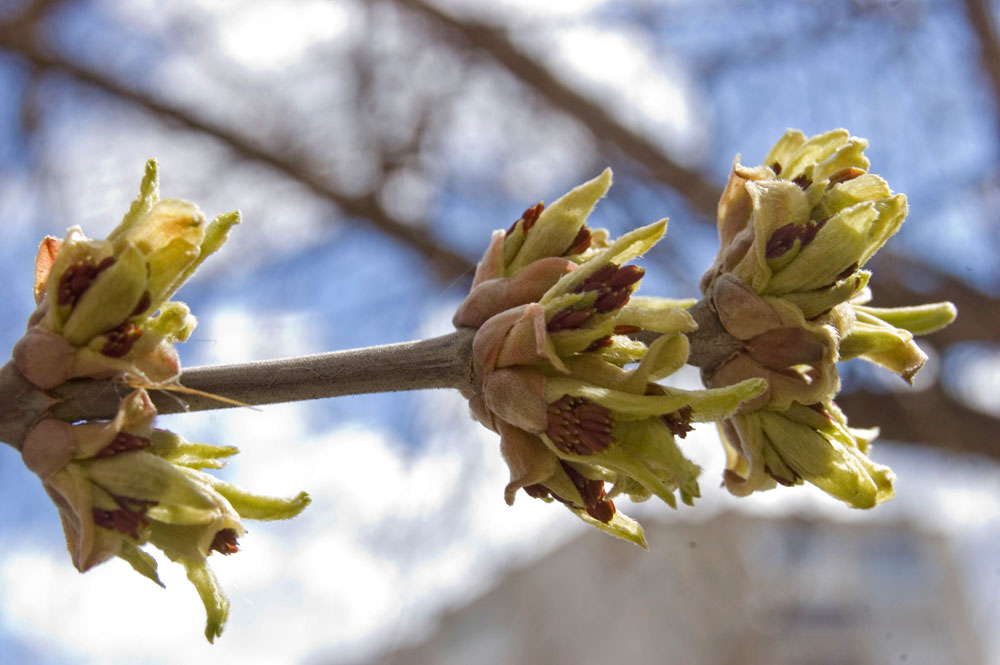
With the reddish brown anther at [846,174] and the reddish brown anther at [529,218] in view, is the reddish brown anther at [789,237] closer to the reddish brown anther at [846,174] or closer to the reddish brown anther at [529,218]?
the reddish brown anther at [846,174]

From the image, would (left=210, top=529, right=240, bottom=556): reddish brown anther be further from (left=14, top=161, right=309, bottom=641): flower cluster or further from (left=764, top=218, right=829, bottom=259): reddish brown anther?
(left=764, top=218, right=829, bottom=259): reddish brown anther

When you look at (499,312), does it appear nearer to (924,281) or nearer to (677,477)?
(677,477)

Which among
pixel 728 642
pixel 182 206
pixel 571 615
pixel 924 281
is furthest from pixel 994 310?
pixel 571 615

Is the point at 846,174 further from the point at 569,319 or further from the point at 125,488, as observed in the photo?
the point at 125,488

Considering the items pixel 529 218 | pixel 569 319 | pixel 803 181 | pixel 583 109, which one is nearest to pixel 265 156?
pixel 583 109

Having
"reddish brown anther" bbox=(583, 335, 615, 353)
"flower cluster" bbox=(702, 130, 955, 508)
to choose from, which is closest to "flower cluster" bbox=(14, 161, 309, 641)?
"reddish brown anther" bbox=(583, 335, 615, 353)

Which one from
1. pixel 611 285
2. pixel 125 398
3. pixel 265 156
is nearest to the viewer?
pixel 125 398
